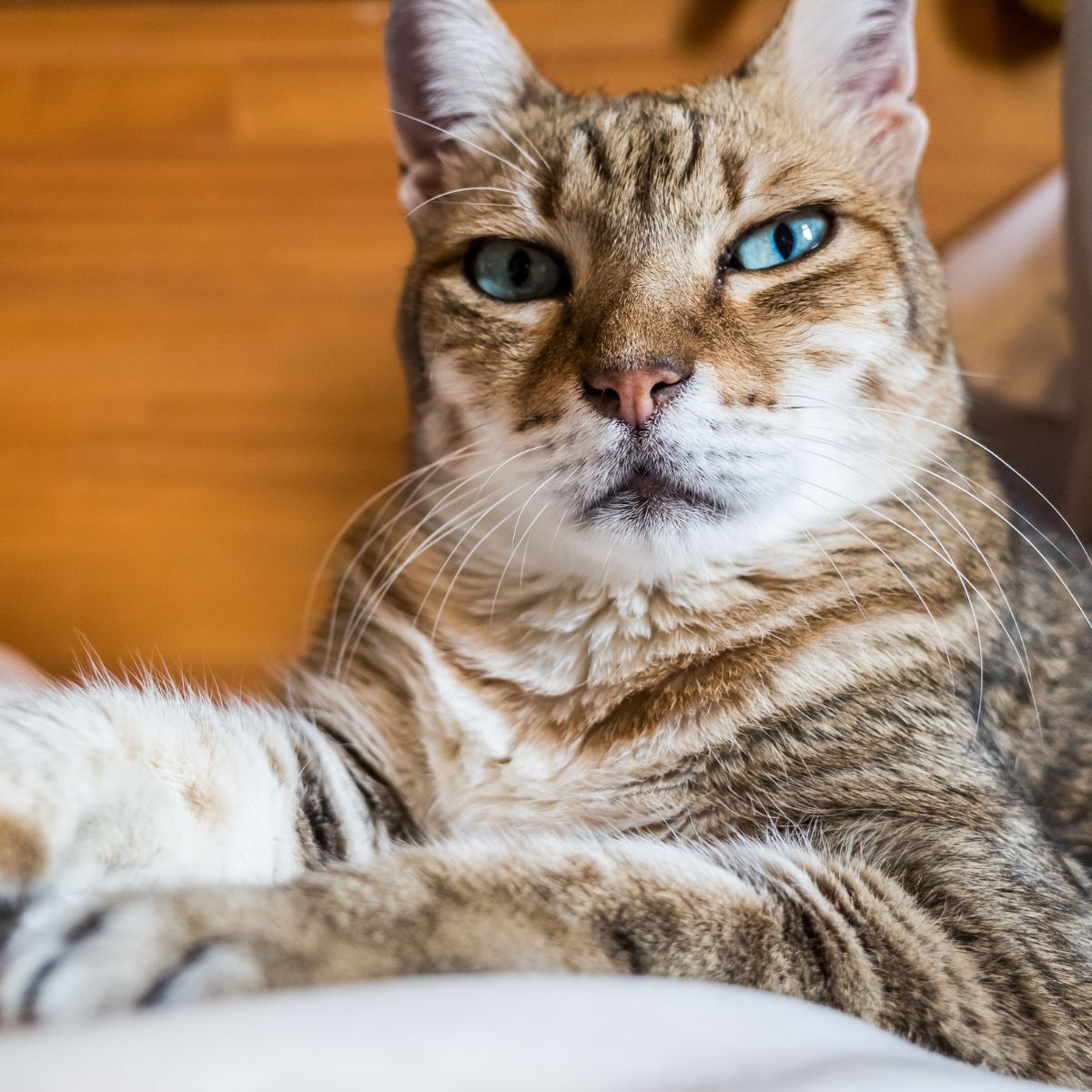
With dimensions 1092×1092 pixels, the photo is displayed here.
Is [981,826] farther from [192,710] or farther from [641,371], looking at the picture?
[192,710]

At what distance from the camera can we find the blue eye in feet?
3.55

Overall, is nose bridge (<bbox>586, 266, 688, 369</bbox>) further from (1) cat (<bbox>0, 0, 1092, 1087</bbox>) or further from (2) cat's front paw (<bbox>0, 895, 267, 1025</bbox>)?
(2) cat's front paw (<bbox>0, 895, 267, 1025</bbox>)

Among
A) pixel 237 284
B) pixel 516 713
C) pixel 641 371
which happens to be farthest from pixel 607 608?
pixel 237 284

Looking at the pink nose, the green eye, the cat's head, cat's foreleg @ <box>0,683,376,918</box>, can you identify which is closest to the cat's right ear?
the cat's head

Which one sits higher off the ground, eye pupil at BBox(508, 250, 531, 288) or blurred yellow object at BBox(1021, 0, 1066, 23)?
blurred yellow object at BBox(1021, 0, 1066, 23)

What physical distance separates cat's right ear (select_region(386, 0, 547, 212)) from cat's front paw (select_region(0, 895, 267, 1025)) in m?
0.97

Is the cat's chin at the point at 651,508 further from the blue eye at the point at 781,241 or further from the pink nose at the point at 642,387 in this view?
the blue eye at the point at 781,241

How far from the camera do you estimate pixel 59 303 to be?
2.41 meters

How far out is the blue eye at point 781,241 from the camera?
3.55ft

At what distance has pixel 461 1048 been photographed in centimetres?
59

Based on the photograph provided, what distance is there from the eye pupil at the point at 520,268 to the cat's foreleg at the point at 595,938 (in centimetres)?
64

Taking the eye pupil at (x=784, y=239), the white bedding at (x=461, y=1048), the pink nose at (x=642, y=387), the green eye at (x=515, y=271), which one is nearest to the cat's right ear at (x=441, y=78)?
the green eye at (x=515, y=271)

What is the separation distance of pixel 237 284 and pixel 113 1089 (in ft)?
7.05

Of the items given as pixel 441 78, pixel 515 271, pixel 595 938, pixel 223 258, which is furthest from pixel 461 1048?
pixel 223 258
